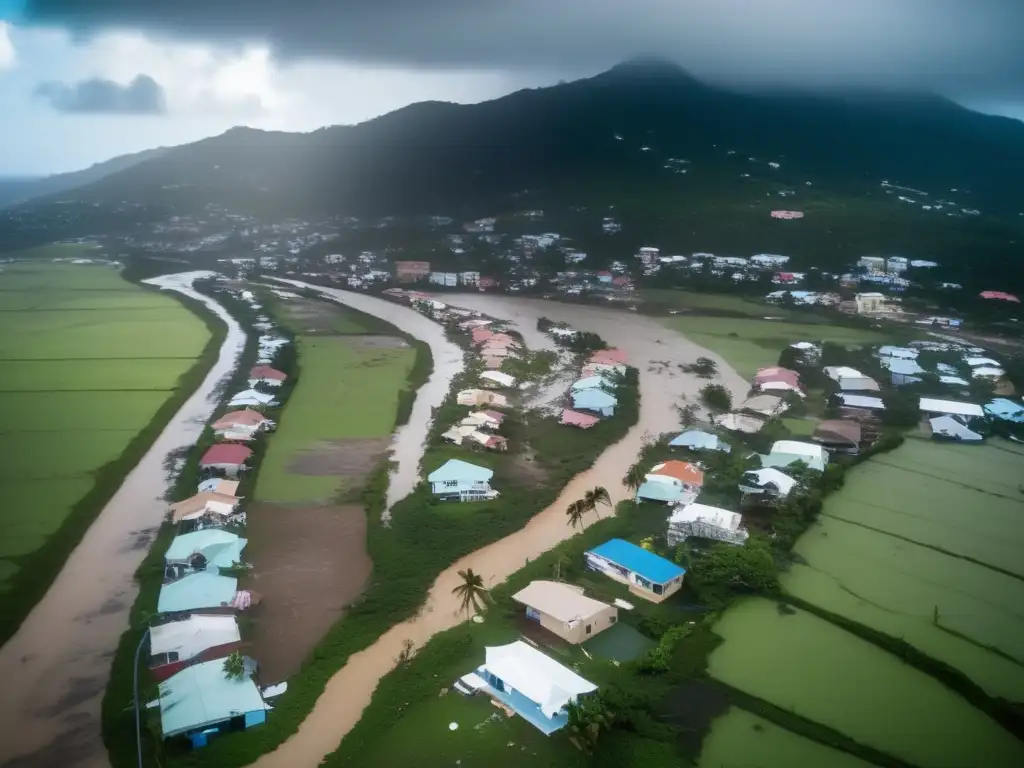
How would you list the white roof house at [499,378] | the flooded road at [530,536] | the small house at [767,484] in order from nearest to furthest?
the flooded road at [530,536], the small house at [767,484], the white roof house at [499,378]

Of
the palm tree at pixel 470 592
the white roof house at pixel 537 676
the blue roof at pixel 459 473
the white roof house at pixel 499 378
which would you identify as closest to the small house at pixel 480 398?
the white roof house at pixel 499 378

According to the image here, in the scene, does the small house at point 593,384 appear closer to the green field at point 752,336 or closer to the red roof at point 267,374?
the green field at point 752,336

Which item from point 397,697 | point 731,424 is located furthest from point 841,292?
point 397,697

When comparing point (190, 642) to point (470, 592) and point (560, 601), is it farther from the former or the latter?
point (560, 601)

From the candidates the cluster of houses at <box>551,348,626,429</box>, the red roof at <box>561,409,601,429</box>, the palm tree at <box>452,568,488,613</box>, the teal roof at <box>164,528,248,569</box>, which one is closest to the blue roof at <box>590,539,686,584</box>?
the palm tree at <box>452,568,488,613</box>

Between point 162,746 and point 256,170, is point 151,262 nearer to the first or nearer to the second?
point 256,170

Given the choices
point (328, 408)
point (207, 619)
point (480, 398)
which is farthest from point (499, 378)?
point (207, 619)
